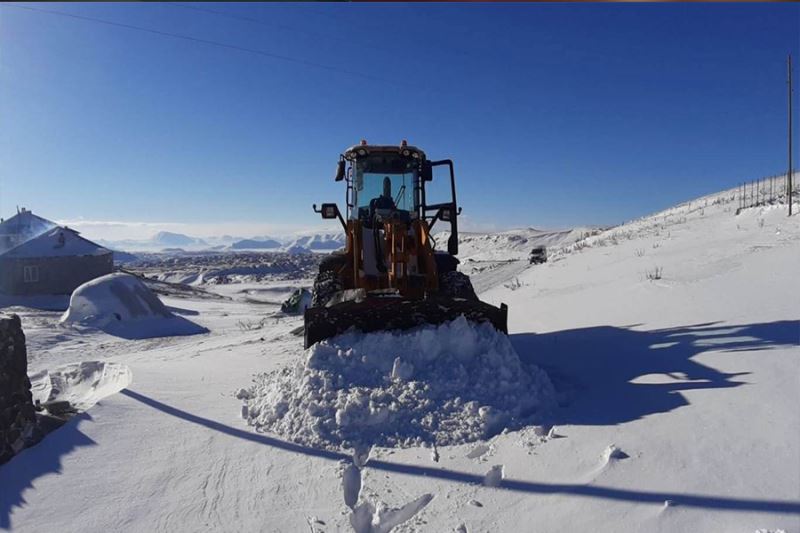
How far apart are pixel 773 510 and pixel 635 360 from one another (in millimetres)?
2727

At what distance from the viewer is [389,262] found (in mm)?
6582

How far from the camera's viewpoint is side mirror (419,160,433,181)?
7493 mm

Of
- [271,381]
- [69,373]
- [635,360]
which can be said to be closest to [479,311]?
[635,360]

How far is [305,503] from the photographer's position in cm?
371

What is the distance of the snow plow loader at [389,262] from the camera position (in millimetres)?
5359

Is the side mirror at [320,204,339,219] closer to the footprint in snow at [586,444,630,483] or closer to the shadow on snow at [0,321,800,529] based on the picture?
the shadow on snow at [0,321,800,529]

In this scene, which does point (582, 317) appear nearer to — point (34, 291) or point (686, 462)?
point (686, 462)

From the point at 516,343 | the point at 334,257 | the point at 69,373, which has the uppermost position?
the point at 334,257

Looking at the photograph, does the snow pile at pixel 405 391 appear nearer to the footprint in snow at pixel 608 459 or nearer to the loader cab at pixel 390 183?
the footprint in snow at pixel 608 459

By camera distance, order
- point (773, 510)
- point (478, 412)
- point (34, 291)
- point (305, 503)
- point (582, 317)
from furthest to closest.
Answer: point (34, 291) < point (582, 317) < point (478, 412) < point (305, 503) < point (773, 510)

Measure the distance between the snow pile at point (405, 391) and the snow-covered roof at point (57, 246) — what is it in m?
26.4

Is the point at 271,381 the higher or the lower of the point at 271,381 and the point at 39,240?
the lower

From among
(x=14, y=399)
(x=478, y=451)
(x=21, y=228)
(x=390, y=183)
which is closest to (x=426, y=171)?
(x=390, y=183)

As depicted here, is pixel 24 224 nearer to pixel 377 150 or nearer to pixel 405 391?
pixel 377 150
